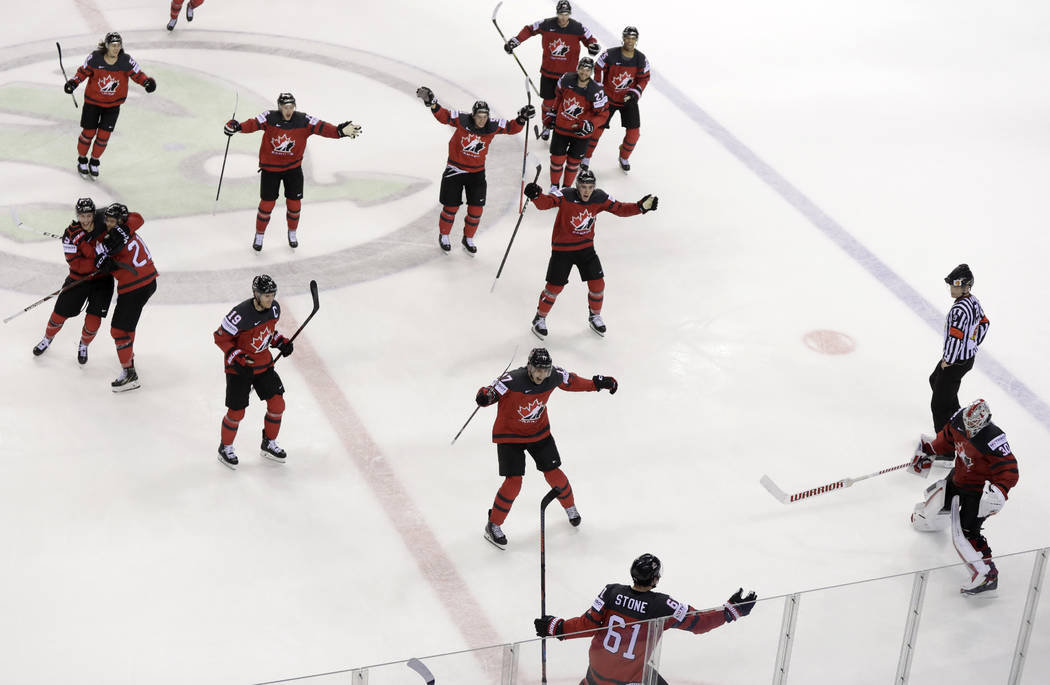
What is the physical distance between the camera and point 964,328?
7148 mm

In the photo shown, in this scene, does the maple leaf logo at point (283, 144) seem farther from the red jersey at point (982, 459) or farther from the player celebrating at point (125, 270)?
the red jersey at point (982, 459)

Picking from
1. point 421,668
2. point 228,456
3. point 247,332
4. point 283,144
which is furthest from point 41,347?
point 421,668

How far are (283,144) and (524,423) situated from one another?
3.30 m

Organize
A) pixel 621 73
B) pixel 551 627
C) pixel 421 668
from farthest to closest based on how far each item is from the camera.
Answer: pixel 621 73 < pixel 551 627 < pixel 421 668

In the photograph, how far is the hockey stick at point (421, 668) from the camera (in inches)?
176

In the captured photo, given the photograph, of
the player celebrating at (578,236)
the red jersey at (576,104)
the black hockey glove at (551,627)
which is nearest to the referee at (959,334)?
the player celebrating at (578,236)

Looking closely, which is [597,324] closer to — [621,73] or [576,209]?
[576,209]

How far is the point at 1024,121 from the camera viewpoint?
12.4m

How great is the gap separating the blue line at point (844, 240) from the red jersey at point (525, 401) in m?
3.38

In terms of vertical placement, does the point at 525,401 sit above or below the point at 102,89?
below

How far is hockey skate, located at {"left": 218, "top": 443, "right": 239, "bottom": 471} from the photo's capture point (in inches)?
274

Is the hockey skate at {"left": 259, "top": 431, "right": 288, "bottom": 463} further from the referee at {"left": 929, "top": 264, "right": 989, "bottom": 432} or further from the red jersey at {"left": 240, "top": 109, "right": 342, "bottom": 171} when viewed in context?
the referee at {"left": 929, "top": 264, "right": 989, "bottom": 432}

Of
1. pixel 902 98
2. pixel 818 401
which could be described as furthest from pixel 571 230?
pixel 902 98

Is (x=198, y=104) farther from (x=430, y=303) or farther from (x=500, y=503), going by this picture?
(x=500, y=503)
